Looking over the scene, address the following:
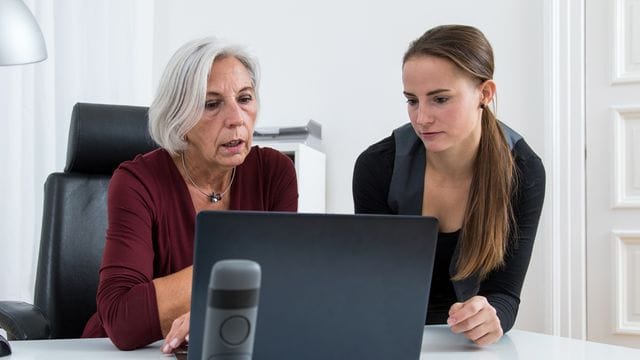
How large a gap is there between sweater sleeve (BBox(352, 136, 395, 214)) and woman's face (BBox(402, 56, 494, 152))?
5.2 inches

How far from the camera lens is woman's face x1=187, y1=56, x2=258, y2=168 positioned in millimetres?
1363

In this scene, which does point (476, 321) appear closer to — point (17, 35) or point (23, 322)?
point (23, 322)

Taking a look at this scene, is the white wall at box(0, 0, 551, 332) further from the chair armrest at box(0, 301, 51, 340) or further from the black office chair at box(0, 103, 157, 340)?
the chair armrest at box(0, 301, 51, 340)

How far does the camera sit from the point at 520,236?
137 cm

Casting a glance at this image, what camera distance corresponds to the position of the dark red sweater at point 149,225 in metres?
1.09

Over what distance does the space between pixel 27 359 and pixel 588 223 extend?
2.04m

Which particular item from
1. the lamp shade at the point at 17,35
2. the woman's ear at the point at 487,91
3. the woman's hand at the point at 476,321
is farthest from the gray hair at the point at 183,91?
the woman's hand at the point at 476,321

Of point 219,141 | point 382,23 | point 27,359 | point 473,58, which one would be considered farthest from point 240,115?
point 382,23

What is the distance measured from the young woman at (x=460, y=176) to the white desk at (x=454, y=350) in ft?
0.42

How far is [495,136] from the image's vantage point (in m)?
1.42

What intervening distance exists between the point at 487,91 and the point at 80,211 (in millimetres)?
983

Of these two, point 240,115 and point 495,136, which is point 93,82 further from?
point 495,136

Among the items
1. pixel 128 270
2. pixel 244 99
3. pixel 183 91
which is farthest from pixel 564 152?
pixel 128 270

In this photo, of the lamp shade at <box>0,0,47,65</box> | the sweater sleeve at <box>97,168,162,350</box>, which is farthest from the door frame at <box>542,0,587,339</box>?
the lamp shade at <box>0,0,47,65</box>
